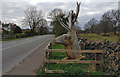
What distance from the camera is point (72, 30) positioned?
8297mm

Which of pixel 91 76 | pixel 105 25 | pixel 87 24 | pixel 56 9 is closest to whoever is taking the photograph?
pixel 91 76

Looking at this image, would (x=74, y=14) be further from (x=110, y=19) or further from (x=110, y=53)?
(x=110, y=19)

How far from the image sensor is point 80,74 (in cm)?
590

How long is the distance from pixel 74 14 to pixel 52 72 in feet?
12.0

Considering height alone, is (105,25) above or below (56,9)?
below

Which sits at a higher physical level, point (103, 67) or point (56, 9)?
point (56, 9)

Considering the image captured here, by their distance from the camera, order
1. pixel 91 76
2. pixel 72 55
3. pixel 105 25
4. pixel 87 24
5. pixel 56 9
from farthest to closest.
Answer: pixel 87 24 < pixel 56 9 < pixel 105 25 < pixel 72 55 < pixel 91 76

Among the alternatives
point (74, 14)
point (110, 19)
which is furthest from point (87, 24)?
point (74, 14)

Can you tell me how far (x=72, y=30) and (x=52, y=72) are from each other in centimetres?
303

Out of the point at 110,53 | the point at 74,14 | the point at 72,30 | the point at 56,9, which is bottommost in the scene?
the point at 110,53

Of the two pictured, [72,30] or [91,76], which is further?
[72,30]

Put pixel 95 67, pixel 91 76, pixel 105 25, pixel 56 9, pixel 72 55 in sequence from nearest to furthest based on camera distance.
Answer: pixel 91 76
pixel 95 67
pixel 72 55
pixel 105 25
pixel 56 9

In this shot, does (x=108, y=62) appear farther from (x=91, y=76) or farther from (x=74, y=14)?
(x=74, y=14)

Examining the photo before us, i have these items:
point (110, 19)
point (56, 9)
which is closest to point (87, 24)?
point (110, 19)
